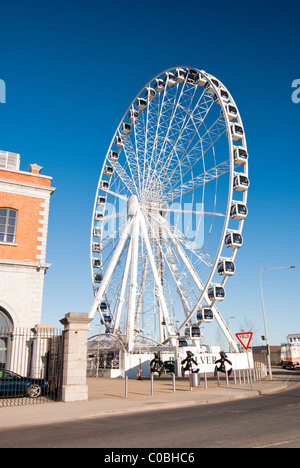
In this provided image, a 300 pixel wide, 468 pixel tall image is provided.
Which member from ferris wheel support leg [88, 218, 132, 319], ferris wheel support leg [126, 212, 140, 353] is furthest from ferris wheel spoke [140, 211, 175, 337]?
ferris wheel support leg [88, 218, 132, 319]

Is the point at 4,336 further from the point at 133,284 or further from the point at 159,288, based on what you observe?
the point at 159,288

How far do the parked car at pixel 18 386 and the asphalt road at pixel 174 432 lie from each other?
5980mm

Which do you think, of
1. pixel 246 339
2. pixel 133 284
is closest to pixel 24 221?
pixel 133 284

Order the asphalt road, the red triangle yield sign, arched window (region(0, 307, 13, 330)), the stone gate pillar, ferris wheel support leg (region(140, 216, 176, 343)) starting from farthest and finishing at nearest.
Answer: ferris wheel support leg (region(140, 216, 176, 343))
arched window (region(0, 307, 13, 330))
the red triangle yield sign
the stone gate pillar
the asphalt road

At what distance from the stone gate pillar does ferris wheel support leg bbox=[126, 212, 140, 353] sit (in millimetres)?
16425

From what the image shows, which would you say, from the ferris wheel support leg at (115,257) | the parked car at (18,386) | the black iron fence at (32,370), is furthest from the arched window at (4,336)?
the ferris wheel support leg at (115,257)

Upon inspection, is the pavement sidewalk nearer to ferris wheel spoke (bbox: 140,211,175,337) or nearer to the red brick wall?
the red brick wall

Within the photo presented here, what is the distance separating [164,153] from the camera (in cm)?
3450

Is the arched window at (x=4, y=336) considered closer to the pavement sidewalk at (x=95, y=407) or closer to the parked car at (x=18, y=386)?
the parked car at (x=18, y=386)

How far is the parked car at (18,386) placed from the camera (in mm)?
16375

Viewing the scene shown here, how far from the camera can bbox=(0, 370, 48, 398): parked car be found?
1638 cm

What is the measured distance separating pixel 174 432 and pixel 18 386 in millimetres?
9819

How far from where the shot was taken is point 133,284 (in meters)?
33.5
